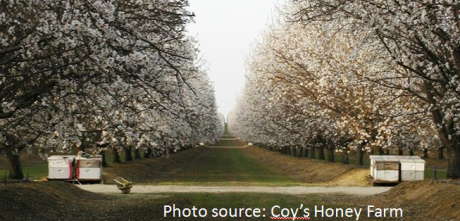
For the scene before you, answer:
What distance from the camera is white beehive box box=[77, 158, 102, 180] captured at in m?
34.5

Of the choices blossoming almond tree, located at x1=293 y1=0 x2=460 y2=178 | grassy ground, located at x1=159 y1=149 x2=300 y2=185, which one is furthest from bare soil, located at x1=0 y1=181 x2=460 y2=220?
grassy ground, located at x1=159 y1=149 x2=300 y2=185

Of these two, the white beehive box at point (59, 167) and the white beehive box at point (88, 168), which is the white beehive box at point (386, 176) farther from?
the white beehive box at point (59, 167)

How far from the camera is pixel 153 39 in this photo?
14391mm

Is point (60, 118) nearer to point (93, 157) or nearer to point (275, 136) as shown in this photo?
point (93, 157)

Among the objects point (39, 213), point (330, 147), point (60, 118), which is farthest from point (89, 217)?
point (330, 147)

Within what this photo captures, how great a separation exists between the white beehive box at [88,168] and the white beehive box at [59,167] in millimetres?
710

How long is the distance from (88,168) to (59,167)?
1.70 m

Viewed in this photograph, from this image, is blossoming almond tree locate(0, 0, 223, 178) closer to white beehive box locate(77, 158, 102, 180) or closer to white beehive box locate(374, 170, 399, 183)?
white beehive box locate(77, 158, 102, 180)

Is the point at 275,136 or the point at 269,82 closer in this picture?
the point at 269,82

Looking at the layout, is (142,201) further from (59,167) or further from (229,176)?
(229,176)

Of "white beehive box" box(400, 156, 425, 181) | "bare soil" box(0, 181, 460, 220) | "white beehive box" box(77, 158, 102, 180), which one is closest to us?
"bare soil" box(0, 181, 460, 220)

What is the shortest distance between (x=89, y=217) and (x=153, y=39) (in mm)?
7235

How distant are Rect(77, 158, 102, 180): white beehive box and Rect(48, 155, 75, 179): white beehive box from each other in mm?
710

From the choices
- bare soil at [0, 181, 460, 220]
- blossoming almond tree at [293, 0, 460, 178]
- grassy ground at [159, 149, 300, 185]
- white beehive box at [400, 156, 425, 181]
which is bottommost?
grassy ground at [159, 149, 300, 185]
